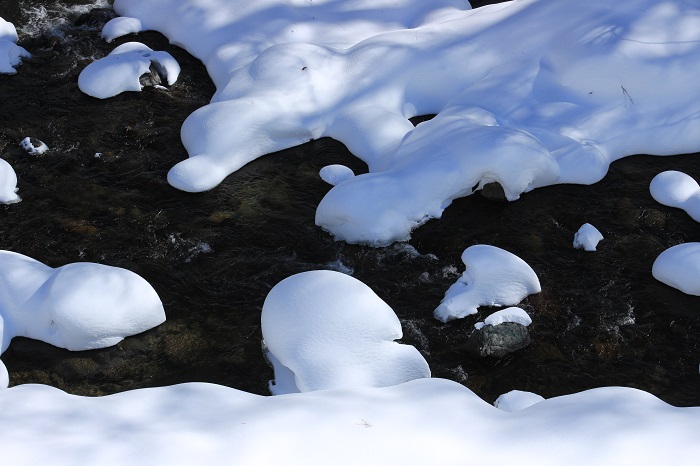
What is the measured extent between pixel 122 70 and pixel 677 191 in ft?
14.2

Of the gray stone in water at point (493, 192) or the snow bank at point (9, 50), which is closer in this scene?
the gray stone in water at point (493, 192)

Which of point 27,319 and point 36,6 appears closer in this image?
point 27,319

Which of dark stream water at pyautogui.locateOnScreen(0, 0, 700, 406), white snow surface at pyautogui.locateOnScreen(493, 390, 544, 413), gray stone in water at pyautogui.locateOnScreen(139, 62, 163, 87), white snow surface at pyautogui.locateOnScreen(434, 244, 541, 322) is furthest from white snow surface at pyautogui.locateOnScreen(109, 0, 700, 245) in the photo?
white snow surface at pyautogui.locateOnScreen(493, 390, 544, 413)

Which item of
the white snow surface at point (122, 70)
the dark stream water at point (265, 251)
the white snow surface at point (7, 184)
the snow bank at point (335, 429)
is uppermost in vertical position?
the snow bank at point (335, 429)

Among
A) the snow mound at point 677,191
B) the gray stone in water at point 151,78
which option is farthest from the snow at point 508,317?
the gray stone in water at point 151,78

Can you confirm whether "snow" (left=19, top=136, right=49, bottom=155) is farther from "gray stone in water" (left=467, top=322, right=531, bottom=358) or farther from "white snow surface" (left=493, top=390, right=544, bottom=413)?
"white snow surface" (left=493, top=390, right=544, bottom=413)

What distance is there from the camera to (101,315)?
15.6 ft

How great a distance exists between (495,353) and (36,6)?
580 centimetres

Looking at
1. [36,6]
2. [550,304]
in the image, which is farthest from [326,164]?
[36,6]

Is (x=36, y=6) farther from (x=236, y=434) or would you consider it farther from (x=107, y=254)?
(x=236, y=434)

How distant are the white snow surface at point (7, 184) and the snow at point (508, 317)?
326 cm

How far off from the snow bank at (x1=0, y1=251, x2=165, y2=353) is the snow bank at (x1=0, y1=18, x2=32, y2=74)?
2863 mm

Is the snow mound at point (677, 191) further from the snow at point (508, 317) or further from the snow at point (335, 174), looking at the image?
the snow at point (335, 174)

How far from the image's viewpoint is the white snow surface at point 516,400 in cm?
439
